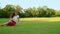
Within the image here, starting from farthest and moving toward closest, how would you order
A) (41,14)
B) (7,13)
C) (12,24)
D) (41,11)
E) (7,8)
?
(41,11) → (41,14) → (7,8) → (7,13) → (12,24)

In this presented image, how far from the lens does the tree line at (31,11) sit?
4944cm

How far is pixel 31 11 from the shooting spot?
60781mm

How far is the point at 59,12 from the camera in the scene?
63688 mm

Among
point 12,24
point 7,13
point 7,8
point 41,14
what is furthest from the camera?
point 41,14

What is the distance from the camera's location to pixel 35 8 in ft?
214

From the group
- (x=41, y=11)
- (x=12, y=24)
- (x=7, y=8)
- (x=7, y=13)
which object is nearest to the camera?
(x=12, y=24)

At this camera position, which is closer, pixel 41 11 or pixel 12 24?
pixel 12 24

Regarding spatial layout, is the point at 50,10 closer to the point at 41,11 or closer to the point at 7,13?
the point at 41,11

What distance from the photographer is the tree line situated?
162 ft

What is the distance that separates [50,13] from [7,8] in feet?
48.9

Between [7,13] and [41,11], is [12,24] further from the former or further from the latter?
[41,11]

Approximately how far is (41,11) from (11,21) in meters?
50.0

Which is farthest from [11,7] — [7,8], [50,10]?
[50,10]

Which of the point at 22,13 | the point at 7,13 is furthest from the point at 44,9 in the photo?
the point at 7,13
